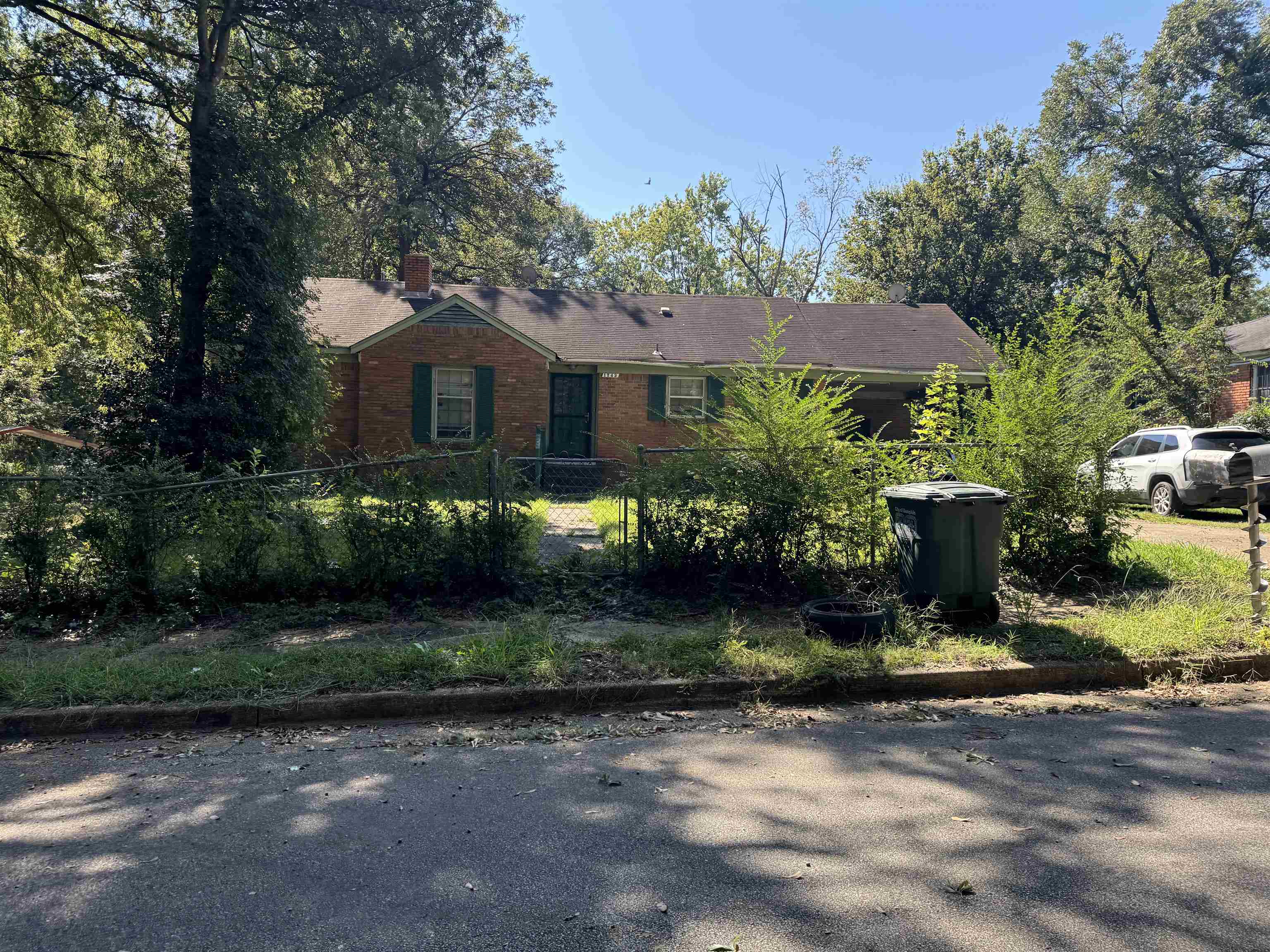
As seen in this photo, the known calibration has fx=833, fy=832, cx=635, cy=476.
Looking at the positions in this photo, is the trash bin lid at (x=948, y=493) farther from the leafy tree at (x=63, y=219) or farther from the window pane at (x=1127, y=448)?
the leafy tree at (x=63, y=219)

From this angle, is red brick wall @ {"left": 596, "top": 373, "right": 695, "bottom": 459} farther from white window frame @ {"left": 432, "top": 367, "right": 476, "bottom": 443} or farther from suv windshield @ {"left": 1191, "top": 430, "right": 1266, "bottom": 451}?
suv windshield @ {"left": 1191, "top": 430, "right": 1266, "bottom": 451}

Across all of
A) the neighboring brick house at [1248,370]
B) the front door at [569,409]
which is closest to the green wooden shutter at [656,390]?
the front door at [569,409]

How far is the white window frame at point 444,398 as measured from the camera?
18672mm

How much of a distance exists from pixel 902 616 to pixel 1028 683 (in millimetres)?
1075

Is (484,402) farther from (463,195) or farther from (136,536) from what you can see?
(463,195)

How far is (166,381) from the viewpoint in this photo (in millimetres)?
12648

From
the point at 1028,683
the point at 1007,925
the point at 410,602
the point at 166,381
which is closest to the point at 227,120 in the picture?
→ the point at 166,381

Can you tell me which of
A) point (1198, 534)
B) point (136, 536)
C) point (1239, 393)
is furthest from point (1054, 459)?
point (1239, 393)

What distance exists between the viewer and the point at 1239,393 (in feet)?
86.0

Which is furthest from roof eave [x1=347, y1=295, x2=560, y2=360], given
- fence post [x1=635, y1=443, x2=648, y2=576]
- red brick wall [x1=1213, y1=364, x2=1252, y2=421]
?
red brick wall [x1=1213, y1=364, x2=1252, y2=421]

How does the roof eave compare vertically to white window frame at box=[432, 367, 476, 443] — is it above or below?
above

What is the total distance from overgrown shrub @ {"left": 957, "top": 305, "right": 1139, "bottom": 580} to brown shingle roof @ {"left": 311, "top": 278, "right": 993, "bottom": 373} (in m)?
11.9

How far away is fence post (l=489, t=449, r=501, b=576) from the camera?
7422 millimetres

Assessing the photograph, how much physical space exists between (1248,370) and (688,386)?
723 inches
